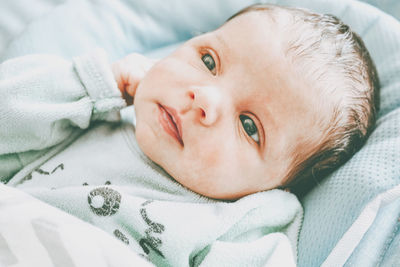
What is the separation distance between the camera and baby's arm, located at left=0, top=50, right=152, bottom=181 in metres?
0.82

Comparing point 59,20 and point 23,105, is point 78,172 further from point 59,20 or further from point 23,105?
point 59,20

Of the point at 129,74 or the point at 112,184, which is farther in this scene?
the point at 129,74

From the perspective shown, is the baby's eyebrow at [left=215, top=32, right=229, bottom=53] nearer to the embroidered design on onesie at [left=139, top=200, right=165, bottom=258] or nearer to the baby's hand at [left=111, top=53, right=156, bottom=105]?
the baby's hand at [left=111, top=53, right=156, bottom=105]

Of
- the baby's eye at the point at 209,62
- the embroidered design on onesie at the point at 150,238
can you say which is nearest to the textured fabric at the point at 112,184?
the embroidered design on onesie at the point at 150,238

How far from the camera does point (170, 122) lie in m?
0.77

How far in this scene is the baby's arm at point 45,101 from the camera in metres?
0.82

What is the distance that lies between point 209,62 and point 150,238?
0.37 m

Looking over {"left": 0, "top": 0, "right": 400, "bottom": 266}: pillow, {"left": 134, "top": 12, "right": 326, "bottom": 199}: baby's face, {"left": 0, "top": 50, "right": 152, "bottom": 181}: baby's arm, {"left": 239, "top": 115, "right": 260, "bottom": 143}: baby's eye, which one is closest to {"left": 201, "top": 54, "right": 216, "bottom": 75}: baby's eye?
{"left": 134, "top": 12, "right": 326, "bottom": 199}: baby's face

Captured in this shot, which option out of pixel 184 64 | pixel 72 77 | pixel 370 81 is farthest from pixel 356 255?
pixel 72 77

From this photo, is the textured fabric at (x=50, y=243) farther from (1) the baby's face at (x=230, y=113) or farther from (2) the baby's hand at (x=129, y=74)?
(2) the baby's hand at (x=129, y=74)

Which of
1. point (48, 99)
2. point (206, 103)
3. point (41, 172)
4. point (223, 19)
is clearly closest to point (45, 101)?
point (48, 99)

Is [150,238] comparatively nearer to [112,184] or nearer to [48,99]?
[112,184]

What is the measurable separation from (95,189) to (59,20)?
590 millimetres

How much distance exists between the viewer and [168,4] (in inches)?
47.4
